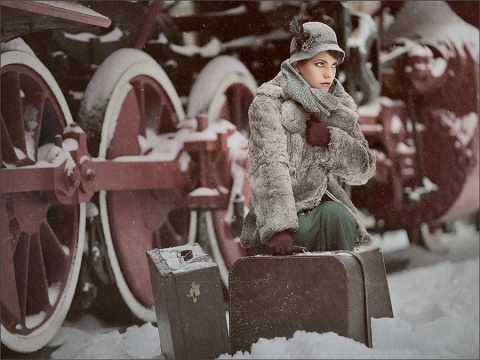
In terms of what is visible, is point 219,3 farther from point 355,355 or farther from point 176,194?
point 355,355

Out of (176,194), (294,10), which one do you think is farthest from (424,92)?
(176,194)

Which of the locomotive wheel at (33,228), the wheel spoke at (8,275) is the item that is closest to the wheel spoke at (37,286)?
the locomotive wheel at (33,228)

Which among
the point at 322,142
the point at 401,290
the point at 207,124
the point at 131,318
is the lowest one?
the point at 401,290

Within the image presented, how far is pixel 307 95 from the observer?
3.29 metres

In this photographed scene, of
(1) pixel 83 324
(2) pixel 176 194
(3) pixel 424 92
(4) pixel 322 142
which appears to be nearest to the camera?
(4) pixel 322 142

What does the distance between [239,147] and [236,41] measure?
81 centimetres

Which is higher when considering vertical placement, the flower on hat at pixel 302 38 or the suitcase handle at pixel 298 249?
the flower on hat at pixel 302 38

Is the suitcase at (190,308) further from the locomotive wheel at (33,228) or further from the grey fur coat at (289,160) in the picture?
the locomotive wheel at (33,228)

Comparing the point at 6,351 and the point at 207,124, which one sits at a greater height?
the point at 207,124

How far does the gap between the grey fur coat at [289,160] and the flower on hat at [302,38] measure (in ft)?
0.53

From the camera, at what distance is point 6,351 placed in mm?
3496

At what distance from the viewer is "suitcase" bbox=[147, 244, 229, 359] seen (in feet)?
10.2

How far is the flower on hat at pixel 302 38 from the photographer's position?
129 inches

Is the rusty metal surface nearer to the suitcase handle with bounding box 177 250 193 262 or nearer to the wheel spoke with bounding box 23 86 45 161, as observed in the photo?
the wheel spoke with bounding box 23 86 45 161
